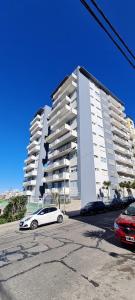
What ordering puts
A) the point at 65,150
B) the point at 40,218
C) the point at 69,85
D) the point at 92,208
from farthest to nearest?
1. the point at 69,85
2. the point at 65,150
3. the point at 92,208
4. the point at 40,218

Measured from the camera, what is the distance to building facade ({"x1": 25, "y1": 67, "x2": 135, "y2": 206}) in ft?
107

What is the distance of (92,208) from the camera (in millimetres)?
22594

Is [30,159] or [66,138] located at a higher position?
[66,138]

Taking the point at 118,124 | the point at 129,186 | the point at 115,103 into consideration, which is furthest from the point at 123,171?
the point at 115,103

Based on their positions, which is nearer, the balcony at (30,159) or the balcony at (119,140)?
the balcony at (119,140)

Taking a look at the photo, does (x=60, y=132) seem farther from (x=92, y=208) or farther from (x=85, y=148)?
(x=92, y=208)

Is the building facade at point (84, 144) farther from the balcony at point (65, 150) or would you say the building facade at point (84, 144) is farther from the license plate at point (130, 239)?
the license plate at point (130, 239)

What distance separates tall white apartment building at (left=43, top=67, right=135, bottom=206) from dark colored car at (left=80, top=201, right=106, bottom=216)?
224 inches

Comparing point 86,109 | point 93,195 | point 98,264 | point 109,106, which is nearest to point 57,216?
point 98,264

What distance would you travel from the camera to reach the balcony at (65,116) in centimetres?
3696

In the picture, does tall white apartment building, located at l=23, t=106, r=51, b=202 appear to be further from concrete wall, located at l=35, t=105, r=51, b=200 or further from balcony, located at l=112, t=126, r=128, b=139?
balcony, located at l=112, t=126, r=128, b=139

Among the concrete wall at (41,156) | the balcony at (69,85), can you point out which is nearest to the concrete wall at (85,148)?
the balcony at (69,85)

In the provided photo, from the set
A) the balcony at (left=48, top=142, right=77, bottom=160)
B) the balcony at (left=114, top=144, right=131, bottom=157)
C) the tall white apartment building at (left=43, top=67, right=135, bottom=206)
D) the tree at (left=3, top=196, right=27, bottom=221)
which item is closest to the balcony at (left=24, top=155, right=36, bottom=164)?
the tall white apartment building at (left=43, top=67, right=135, bottom=206)

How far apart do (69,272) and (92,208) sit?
17.9m
